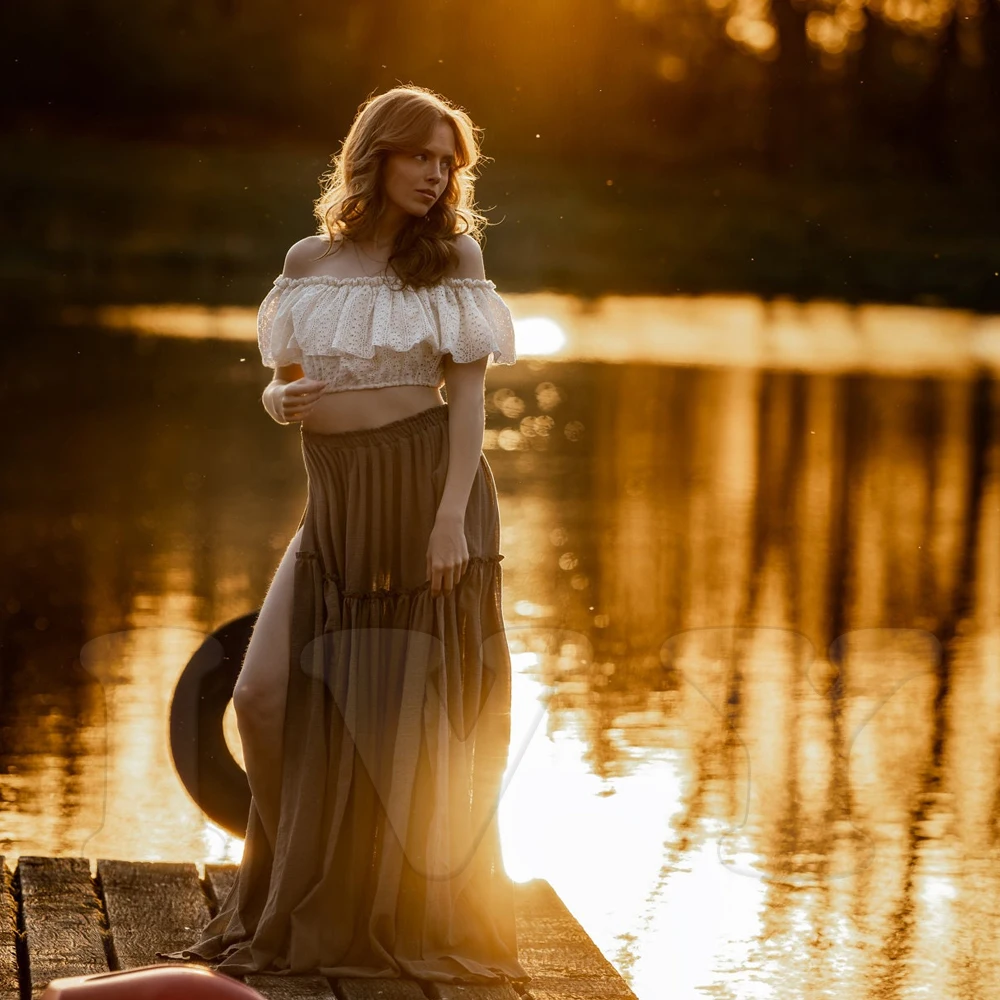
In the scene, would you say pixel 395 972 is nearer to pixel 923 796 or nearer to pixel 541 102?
pixel 923 796

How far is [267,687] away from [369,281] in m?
0.84

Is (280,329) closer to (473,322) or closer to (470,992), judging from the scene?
(473,322)

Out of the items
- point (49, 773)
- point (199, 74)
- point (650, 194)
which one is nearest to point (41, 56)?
point (199, 74)

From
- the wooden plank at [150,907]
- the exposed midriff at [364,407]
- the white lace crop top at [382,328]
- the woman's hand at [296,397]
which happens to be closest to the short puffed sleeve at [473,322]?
the white lace crop top at [382,328]

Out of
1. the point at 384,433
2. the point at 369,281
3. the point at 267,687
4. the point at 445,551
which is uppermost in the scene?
the point at 369,281

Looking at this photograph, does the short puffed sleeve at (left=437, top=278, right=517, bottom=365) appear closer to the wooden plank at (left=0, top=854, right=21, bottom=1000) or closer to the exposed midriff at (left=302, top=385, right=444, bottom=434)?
the exposed midriff at (left=302, top=385, right=444, bottom=434)

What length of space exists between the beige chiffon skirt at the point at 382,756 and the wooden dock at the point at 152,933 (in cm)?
7

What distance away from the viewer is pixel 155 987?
255 centimetres

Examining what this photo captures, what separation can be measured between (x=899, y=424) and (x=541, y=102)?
92.7ft

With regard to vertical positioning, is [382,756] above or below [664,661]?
above

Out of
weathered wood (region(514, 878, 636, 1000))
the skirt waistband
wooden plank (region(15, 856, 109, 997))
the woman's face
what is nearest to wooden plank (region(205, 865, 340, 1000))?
wooden plank (region(15, 856, 109, 997))

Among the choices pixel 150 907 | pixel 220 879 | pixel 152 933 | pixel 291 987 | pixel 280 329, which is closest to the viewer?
pixel 291 987

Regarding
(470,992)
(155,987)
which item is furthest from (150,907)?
(155,987)

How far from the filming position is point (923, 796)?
20.6ft
